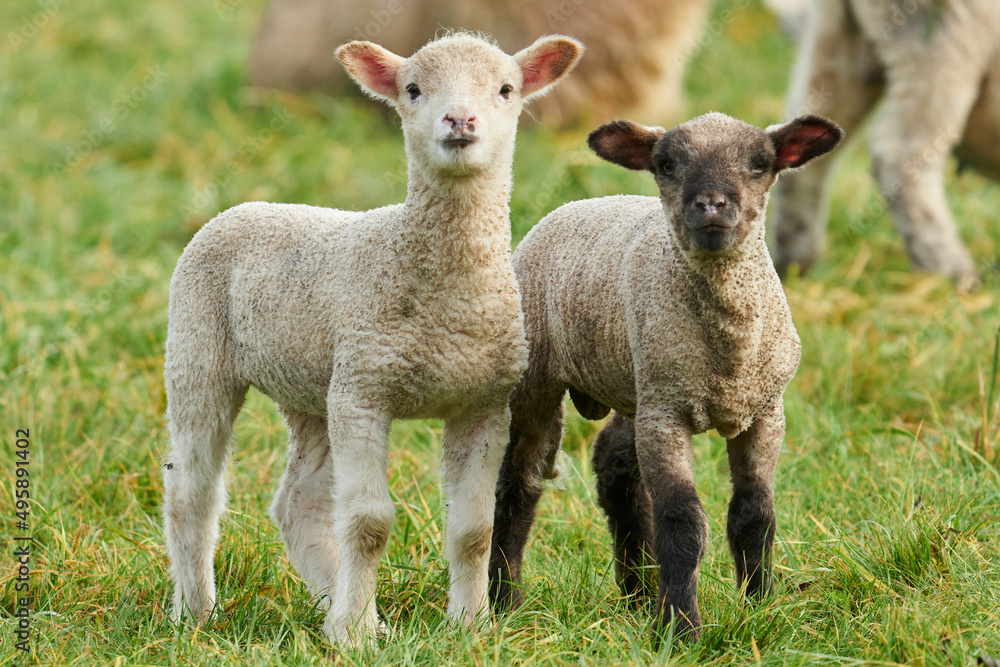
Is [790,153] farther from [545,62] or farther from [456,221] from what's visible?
[456,221]

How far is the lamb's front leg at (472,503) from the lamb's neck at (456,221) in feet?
1.65

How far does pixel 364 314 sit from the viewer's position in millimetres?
3643

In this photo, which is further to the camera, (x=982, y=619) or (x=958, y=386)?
(x=958, y=386)

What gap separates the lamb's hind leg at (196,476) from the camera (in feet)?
13.3

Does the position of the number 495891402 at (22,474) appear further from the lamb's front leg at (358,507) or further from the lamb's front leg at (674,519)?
the lamb's front leg at (674,519)

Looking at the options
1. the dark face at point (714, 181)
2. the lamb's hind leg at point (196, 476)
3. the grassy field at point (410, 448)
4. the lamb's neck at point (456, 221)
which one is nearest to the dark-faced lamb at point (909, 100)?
the grassy field at point (410, 448)

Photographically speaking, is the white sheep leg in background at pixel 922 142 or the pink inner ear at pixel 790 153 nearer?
the pink inner ear at pixel 790 153

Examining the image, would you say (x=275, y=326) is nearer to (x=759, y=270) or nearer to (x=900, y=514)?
(x=759, y=270)

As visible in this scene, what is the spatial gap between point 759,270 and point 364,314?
1198 millimetres

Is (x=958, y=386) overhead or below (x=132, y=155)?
below

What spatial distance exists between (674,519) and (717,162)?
3.42 ft

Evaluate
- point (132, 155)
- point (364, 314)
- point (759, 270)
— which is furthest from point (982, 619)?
point (132, 155)

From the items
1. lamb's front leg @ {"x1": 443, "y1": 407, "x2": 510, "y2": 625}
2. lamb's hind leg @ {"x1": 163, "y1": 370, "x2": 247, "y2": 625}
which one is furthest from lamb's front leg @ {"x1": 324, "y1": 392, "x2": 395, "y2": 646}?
lamb's hind leg @ {"x1": 163, "y1": 370, "x2": 247, "y2": 625}

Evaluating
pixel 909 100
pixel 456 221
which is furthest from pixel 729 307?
pixel 909 100
